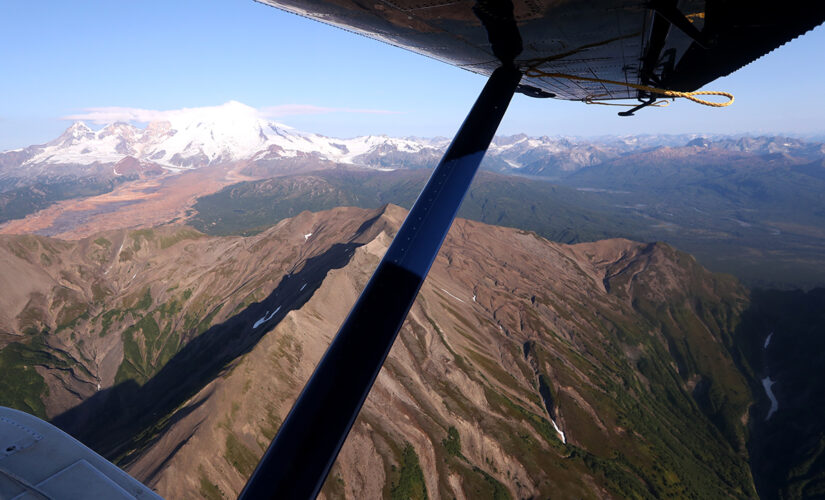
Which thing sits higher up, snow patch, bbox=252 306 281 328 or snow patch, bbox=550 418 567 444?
snow patch, bbox=252 306 281 328

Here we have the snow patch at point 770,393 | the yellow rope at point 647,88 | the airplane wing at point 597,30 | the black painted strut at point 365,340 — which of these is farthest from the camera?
the snow patch at point 770,393

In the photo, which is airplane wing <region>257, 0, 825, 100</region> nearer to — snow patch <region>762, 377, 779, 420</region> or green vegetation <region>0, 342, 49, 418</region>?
green vegetation <region>0, 342, 49, 418</region>

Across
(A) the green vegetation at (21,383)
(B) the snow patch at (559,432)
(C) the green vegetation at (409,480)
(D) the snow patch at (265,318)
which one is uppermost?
(C) the green vegetation at (409,480)

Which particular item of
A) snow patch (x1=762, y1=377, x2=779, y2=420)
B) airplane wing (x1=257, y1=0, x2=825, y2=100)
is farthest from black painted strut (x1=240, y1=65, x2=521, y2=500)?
snow patch (x1=762, y1=377, x2=779, y2=420)

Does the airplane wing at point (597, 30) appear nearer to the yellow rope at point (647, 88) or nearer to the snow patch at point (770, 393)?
the yellow rope at point (647, 88)

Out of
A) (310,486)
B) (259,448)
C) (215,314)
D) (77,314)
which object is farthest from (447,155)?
(77,314)

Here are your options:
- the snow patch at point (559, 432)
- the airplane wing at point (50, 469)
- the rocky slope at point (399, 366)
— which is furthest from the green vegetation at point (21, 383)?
the snow patch at point (559, 432)
